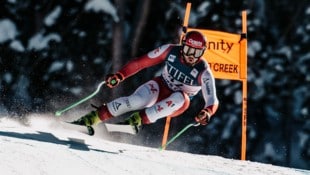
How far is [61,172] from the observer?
2051 millimetres

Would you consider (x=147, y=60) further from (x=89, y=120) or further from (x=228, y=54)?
(x=228, y=54)

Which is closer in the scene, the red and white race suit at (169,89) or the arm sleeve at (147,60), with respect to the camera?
the red and white race suit at (169,89)

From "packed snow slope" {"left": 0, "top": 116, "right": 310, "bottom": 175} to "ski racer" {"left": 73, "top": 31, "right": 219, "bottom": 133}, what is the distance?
0.20m

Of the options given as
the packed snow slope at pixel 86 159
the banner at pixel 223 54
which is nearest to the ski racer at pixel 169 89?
the packed snow slope at pixel 86 159

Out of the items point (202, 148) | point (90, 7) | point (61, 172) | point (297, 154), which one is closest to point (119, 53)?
point (90, 7)

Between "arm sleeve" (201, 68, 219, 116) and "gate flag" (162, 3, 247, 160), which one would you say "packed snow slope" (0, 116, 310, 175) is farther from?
"gate flag" (162, 3, 247, 160)

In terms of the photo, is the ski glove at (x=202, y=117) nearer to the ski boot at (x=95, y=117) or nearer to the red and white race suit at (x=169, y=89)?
the red and white race suit at (x=169, y=89)

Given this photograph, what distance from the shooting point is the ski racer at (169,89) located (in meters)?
3.07

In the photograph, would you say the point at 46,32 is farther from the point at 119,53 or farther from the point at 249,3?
the point at 249,3

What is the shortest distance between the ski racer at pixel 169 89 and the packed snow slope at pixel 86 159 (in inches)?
7.7

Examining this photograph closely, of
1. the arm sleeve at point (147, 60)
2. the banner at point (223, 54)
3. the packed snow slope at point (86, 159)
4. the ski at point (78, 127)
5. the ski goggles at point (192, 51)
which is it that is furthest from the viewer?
the banner at point (223, 54)

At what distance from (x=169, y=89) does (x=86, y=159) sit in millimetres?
994

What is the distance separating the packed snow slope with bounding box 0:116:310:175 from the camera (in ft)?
6.81

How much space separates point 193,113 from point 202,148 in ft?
1.32
